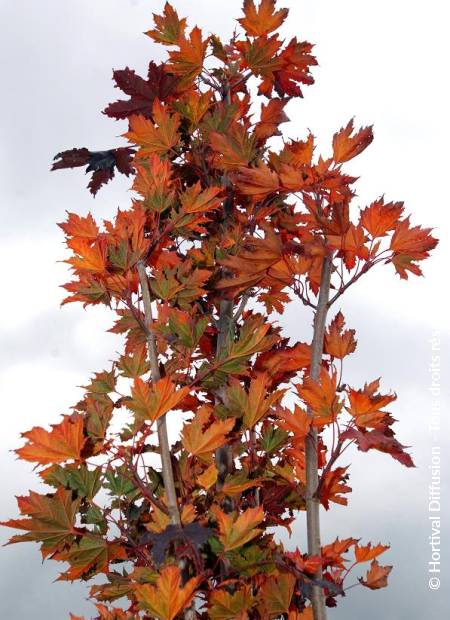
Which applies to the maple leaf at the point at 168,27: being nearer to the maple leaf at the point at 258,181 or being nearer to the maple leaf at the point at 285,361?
the maple leaf at the point at 258,181

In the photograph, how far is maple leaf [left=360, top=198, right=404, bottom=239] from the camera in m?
2.51

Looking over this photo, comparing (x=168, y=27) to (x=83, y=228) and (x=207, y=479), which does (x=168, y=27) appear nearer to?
(x=83, y=228)

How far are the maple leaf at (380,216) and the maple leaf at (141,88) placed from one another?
1086 millimetres

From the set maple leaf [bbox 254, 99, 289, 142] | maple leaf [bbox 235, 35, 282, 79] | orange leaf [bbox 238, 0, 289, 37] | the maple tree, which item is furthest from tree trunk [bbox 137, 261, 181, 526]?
orange leaf [bbox 238, 0, 289, 37]

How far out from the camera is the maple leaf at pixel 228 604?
2.52m

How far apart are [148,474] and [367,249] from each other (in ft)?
3.66

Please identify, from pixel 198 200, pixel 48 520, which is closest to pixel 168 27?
pixel 198 200

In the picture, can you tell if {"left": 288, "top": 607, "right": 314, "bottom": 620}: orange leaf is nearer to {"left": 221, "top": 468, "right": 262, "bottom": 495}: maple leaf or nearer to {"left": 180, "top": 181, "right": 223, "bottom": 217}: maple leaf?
{"left": 221, "top": 468, "right": 262, "bottom": 495}: maple leaf

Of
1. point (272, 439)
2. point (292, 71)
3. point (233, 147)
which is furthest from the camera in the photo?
point (292, 71)

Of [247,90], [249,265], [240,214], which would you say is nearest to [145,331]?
[249,265]

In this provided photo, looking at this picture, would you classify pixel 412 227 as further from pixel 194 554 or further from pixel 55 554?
pixel 55 554

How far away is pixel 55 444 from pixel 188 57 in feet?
5.69

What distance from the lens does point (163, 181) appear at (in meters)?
2.64

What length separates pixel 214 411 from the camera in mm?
2762
